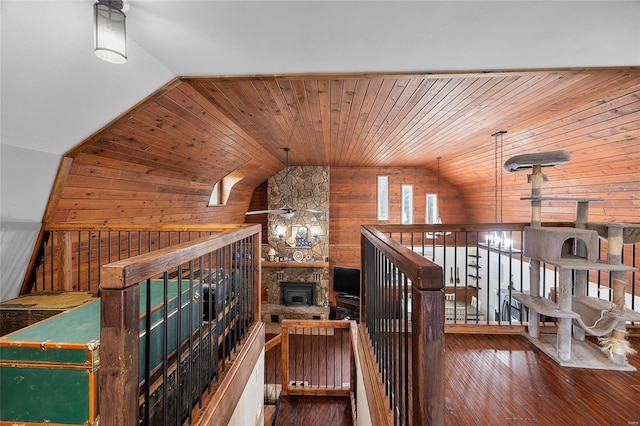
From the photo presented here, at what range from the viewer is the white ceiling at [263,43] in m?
1.51

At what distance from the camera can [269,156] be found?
18.1 feet

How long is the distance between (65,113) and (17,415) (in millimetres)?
1853

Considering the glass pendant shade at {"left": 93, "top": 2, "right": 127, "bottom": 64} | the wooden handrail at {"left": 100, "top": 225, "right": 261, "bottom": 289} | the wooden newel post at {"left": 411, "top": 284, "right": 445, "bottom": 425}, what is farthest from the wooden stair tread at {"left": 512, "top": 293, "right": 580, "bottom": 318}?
the glass pendant shade at {"left": 93, "top": 2, "right": 127, "bottom": 64}

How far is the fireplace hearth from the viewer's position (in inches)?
298

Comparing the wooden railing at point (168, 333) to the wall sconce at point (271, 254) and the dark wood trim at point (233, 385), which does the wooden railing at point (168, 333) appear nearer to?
the dark wood trim at point (233, 385)

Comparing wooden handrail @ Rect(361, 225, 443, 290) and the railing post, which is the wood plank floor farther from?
the railing post

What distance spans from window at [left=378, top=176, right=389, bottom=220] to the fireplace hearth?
2.58 metres

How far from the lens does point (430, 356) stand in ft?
2.90

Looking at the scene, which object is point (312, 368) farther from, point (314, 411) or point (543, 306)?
point (543, 306)

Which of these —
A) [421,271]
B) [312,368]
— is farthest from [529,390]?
[312,368]

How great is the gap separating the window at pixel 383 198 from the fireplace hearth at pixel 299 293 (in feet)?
8.46

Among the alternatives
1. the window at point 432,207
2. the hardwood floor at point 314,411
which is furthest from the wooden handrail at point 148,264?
the window at point 432,207

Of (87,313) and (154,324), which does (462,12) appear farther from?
(87,313)

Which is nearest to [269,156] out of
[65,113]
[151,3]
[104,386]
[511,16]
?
[65,113]
